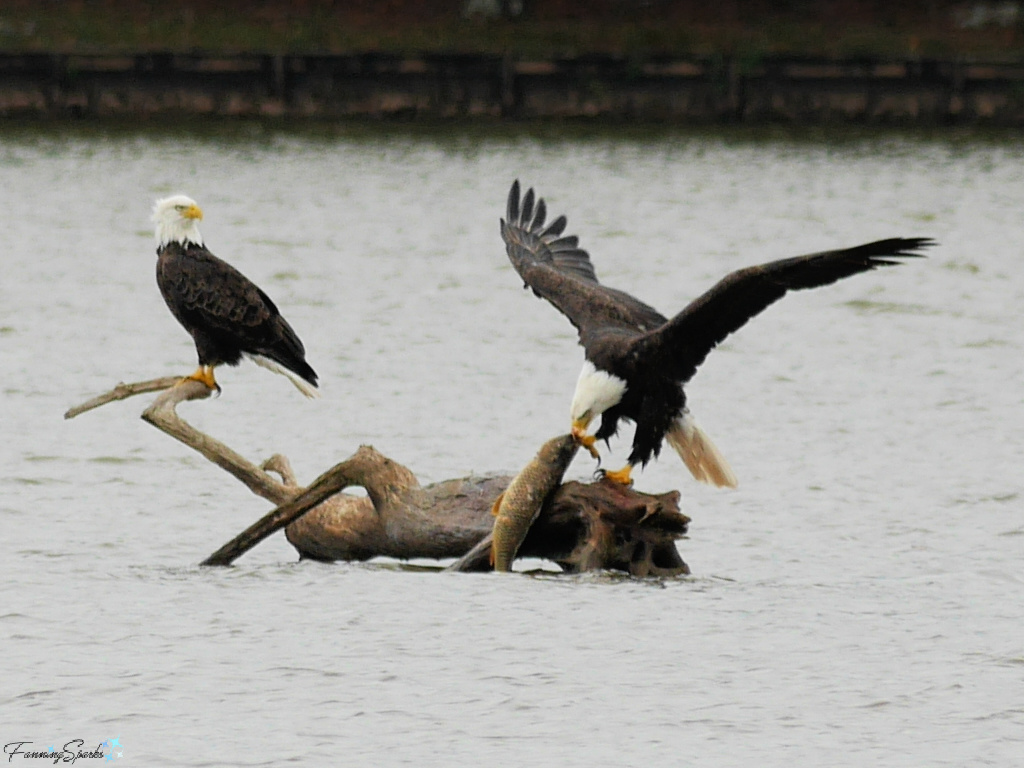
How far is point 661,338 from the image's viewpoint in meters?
8.56

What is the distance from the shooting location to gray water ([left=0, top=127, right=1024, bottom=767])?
23.6 feet

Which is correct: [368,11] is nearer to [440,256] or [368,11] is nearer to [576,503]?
[440,256]

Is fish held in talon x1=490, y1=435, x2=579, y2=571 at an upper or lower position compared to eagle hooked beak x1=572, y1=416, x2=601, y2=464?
lower

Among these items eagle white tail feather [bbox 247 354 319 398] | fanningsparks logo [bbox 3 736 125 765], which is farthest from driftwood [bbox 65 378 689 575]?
fanningsparks logo [bbox 3 736 125 765]

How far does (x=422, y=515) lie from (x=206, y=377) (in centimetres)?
147

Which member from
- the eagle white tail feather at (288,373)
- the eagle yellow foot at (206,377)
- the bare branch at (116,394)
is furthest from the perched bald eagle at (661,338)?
the bare branch at (116,394)

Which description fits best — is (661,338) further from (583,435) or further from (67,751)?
(67,751)

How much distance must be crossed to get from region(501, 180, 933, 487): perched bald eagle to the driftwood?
313 millimetres

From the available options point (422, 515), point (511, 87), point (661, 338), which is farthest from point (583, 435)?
point (511, 87)

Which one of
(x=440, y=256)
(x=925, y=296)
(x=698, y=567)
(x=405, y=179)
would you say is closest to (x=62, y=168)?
(x=405, y=179)

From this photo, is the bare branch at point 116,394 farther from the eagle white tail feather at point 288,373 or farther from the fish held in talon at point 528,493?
the fish held in talon at point 528,493

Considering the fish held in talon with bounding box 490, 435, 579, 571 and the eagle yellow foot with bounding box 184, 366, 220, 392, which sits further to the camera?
the eagle yellow foot with bounding box 184, 366, 220, 392

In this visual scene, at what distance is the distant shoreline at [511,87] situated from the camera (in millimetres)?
32906

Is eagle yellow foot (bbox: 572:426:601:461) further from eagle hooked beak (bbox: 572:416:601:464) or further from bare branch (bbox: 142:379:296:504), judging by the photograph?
bare branch (bbox: 142:379:296:504)
